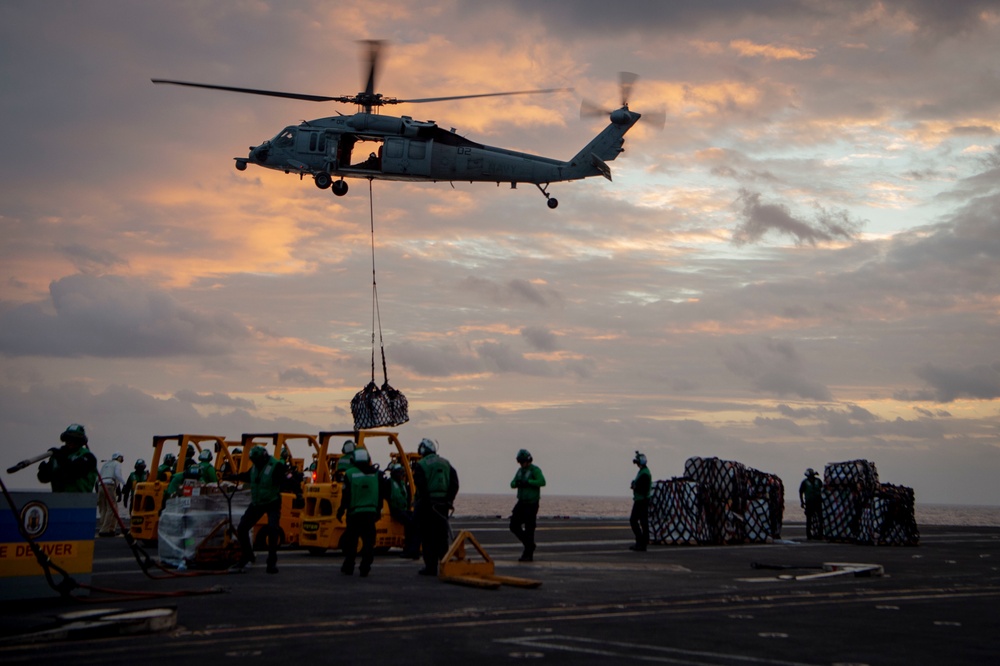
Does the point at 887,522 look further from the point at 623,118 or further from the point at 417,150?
the point at 417,150

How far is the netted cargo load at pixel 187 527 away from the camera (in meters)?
16.9

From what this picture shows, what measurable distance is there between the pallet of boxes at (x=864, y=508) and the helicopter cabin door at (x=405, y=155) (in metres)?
14.0

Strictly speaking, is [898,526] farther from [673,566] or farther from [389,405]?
[389,405]

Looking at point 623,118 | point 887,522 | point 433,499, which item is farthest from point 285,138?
point 887,522

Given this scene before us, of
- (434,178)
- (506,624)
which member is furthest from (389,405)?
(506,624)

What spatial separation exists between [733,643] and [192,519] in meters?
9.94

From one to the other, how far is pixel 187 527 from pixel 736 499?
47.6ft

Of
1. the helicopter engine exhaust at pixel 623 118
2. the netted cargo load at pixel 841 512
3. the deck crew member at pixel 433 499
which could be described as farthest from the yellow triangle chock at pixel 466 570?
the helicopter engine exhaust at pixel 623 118

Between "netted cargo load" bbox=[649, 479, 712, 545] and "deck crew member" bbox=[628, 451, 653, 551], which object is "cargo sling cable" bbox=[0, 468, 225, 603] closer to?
"deck crew member" bbox=[628, 451, 653, 551]

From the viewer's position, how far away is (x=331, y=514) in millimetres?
19328

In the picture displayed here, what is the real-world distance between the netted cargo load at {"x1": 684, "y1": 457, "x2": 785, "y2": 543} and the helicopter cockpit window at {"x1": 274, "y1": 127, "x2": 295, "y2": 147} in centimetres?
1461

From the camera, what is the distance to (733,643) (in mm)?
10008

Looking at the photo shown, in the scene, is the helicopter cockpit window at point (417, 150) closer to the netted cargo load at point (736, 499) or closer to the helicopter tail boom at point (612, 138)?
the helicopter tail boom at point (612, 138)

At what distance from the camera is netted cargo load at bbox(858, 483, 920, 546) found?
26875 millimetres
